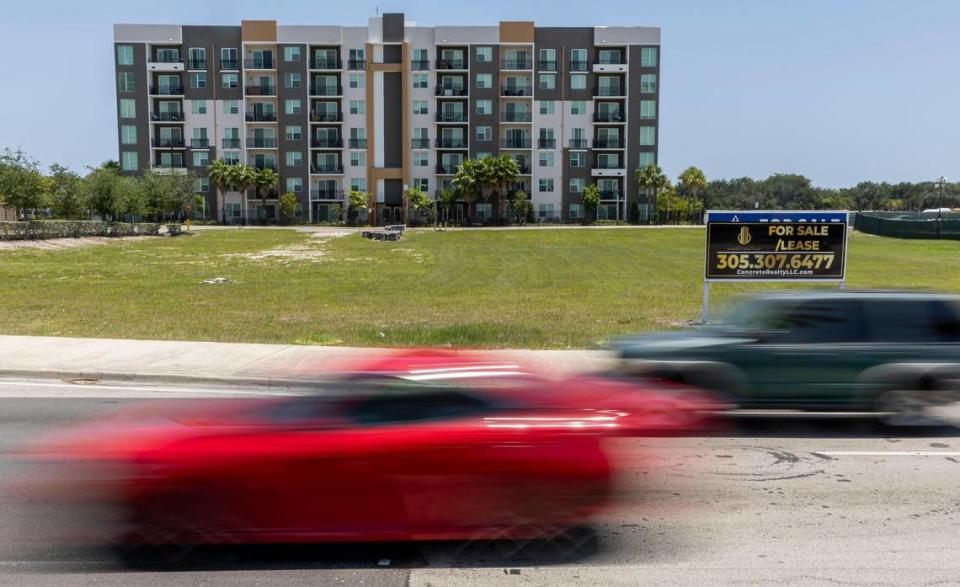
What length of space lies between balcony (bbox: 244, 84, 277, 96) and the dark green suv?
312 feet

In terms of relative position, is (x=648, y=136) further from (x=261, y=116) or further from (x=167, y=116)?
(x=167, y=116)

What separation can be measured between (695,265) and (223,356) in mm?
32728

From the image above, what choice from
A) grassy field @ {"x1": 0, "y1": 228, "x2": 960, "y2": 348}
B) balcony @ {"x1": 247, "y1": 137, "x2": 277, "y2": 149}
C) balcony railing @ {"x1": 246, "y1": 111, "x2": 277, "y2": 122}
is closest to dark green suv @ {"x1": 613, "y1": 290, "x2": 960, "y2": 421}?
grassy field @ {"x1": 0, "y1": 228, "x2": 960, "y2": 348}

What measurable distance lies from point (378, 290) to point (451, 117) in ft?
245

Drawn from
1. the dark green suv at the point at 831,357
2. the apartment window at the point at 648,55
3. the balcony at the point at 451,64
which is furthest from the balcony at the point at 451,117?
the dark green suv at the point at 831,357

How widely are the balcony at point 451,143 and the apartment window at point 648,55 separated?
22.9m

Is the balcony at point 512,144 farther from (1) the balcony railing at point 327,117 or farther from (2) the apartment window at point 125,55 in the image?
(2) the apartment window at point 125,55

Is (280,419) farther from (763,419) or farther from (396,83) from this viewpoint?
(396,83)

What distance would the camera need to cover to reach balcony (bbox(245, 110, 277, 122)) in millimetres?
98500

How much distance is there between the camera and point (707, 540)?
6328 millimetres

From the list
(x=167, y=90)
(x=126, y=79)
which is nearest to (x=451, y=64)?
(x=167, y=90)

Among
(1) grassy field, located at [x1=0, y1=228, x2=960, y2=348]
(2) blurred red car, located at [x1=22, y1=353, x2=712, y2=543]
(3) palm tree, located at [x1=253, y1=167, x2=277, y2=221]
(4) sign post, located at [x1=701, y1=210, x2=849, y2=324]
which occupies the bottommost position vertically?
(1) grassy field, located at [x1=0, y1=228, x2=960, y2=348]

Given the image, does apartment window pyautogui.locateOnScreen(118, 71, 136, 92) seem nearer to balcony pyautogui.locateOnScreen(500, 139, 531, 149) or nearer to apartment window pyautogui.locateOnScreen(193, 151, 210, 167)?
apartment window pyautogui.locateOnScreen(193, 151, 210, 167)

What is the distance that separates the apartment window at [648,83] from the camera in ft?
322
